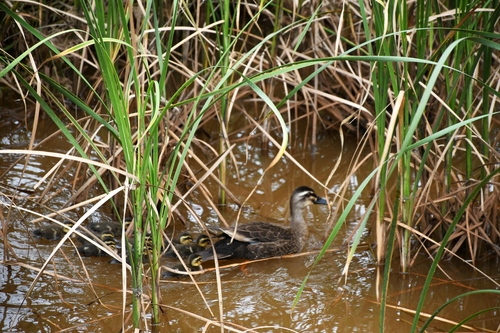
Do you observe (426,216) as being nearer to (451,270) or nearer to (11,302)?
(451,270)

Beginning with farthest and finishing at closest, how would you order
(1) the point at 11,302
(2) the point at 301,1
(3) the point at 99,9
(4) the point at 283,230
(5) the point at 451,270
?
1. (2) the point at 301,1
2. (4) the point at 283,230
3. (5) the point at 451,270
4. (1) the point at 11,302
5. (3) the point at 99,9

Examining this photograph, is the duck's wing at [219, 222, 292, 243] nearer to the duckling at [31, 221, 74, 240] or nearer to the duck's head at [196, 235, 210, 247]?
the duck's head at [196, 235, 210, 247]

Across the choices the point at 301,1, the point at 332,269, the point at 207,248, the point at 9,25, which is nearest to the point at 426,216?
the point at 332,269

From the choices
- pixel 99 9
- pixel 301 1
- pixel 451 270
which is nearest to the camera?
pixel 99 9

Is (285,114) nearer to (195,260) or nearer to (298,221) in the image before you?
(298,221)

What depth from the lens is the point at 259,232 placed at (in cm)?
446

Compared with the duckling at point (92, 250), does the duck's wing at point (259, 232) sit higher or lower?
lower

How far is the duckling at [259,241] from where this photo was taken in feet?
14.5

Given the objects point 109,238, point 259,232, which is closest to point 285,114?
point 259,232

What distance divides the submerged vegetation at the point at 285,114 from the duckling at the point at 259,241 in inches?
12.6

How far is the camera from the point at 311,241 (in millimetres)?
4766

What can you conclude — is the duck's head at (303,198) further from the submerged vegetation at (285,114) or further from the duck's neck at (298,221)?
the submerged vegetation at (285,114)

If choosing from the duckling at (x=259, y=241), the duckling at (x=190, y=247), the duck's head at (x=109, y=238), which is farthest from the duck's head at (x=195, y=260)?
the duck's head at (x=109, y=238)

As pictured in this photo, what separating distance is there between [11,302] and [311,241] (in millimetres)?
2147
